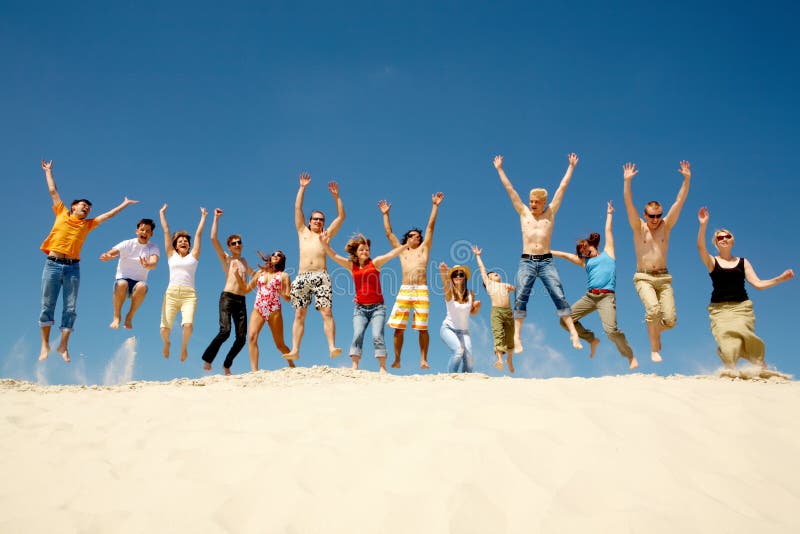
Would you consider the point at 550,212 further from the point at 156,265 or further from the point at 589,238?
the point at 156,265

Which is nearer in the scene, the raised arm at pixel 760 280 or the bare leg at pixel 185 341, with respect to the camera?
the raised arm at pixel 760 280

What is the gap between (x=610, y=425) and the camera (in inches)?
190

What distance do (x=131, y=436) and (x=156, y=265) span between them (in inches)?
243

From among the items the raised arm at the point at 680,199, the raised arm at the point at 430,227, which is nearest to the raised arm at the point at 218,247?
the raised arm at the point at 430,227

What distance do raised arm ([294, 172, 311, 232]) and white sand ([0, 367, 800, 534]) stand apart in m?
4.68

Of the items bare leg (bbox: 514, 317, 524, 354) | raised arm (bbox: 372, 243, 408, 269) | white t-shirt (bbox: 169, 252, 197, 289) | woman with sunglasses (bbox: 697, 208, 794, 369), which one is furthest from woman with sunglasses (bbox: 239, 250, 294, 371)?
woman with sunglasses (bbox: 697, 208, 794, 369)

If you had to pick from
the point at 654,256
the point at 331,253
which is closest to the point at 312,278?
the point at 331,253

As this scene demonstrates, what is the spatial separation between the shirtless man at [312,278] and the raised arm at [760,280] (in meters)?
6.45

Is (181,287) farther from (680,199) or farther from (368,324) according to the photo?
(680,199)

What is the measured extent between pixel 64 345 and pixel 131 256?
6.35 feet

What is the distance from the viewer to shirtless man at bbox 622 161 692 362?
8969mm

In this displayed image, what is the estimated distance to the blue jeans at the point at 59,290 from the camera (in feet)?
33.6

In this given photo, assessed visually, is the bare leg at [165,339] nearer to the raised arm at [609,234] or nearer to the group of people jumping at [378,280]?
the group of people jumping at [378,280]

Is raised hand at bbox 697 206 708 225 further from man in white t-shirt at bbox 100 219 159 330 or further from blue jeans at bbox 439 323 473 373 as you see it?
man in white t-shirt at bbox 100 219 159 330
